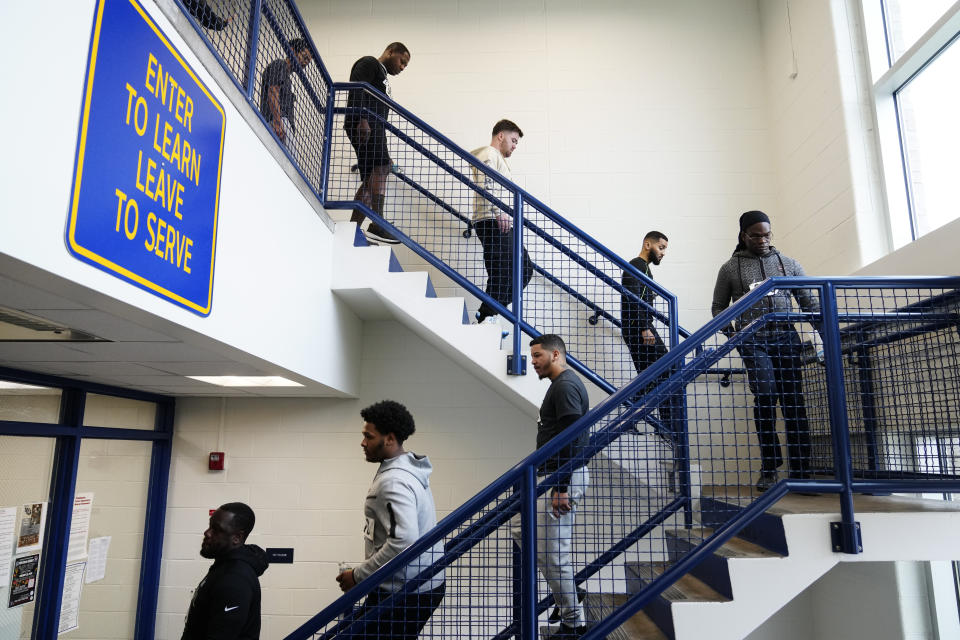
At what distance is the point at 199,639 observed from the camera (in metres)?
2.40

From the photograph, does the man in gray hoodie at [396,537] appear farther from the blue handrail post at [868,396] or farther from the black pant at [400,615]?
the blue handrail post at [868,396]

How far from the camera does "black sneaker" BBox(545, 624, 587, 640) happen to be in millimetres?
2468

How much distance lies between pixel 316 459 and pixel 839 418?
3591 millimetres

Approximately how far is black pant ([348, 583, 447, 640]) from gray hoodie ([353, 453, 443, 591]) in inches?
1.5

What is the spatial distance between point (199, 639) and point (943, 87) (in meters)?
4.67

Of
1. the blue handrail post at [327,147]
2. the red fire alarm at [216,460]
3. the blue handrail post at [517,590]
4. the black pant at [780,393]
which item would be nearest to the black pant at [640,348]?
the black pant at [780,393]

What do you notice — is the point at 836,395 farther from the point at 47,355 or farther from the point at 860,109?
the point at 47,355

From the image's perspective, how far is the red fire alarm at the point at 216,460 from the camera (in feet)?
15.7

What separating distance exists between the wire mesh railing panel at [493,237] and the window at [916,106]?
1.64 meters

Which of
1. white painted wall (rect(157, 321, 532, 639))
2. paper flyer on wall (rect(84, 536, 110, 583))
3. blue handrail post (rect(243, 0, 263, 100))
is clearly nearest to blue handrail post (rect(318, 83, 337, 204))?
blue handrail post (rect(243, 0, 263, 100))

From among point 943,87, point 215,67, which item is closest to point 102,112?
point 215,67

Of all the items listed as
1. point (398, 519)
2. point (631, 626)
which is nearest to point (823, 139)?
point (631, 626)

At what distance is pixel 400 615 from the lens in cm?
240

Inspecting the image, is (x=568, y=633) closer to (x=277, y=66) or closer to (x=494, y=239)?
(x=494, y=239)
